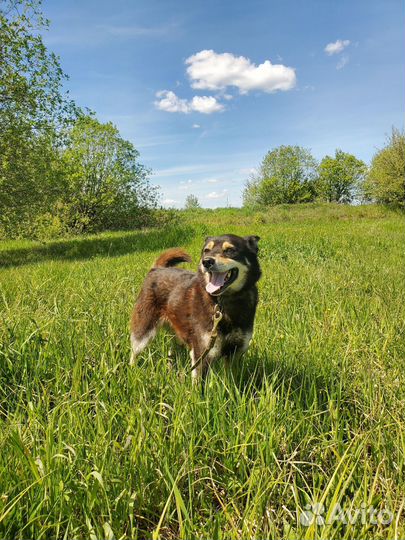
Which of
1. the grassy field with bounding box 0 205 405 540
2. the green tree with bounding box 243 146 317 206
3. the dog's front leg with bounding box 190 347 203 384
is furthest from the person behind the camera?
the green tree with bounding box 243 146 317 206

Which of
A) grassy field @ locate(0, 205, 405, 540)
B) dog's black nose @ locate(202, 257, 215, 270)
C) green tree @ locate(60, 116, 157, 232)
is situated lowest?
grassy field @ locate(0, 205, 405, 540)

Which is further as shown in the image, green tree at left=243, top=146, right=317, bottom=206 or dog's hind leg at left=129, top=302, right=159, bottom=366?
green tree at left=243, top=146, right=317, bottom=206

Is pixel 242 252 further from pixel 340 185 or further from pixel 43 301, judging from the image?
pixel 340 185

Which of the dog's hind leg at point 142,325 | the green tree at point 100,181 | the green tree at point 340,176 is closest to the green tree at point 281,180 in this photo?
the green tree at point 340,176

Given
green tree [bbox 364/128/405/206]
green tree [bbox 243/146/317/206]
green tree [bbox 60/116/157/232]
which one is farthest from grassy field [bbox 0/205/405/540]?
green tree [bbox 243/146/317/206]

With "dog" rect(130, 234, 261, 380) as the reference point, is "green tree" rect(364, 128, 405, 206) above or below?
above

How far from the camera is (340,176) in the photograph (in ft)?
186

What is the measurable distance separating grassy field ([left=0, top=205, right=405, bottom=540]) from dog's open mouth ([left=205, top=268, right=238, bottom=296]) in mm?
675

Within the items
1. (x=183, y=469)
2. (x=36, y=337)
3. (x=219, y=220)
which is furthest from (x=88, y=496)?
(x=219, y=220)

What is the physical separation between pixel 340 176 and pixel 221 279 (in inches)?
2396

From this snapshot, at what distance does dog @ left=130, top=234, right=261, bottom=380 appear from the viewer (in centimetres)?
276

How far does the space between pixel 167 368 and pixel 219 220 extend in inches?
749

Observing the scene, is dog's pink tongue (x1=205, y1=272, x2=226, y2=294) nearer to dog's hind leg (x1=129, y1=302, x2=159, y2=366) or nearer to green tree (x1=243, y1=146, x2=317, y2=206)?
dog's hind leg (x1=129, y1=302, x2=159, y2=366)

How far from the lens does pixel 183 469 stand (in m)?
Answer: 1.70
